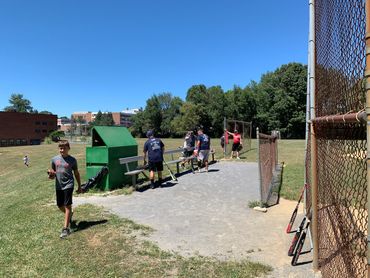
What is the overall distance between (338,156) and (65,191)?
15.0ft

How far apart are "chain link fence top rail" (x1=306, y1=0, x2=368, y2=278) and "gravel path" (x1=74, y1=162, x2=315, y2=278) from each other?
1.83ft

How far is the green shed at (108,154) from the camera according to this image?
10289mm

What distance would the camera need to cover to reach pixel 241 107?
73.2 m

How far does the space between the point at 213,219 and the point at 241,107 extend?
221ft

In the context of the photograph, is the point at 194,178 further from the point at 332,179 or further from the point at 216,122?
the point at 216,122

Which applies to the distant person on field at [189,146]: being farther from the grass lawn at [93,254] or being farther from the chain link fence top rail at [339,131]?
the chain link fence top rail at [339,131]

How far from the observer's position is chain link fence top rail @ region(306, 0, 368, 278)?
94.9 inches

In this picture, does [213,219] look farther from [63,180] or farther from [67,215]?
[63,180]

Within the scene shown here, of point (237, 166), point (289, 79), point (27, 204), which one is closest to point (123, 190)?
point (27, 204)

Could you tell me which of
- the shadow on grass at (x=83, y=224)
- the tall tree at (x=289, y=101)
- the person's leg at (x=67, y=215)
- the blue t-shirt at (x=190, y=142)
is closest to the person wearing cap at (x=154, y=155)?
the shadow on grass at (x=83, y=224)

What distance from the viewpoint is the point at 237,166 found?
15.5 m

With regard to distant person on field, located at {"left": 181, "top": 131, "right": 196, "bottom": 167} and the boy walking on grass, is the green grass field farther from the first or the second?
distant person on field, located at {"left": 181, "top": 131, "right": 196, "bottom": 167}

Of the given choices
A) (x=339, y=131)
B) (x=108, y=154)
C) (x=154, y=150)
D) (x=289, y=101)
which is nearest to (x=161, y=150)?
(x=154, y=150)

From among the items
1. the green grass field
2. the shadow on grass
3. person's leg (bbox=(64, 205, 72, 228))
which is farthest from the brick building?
person's leg (bbox=(64, 205, 72, 228))
